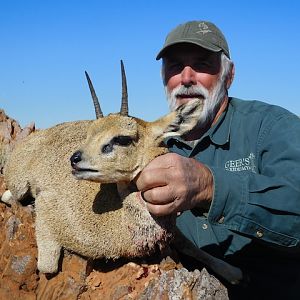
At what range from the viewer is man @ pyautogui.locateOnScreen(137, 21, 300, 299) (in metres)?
4.22

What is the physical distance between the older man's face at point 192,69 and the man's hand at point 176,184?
3005 mm

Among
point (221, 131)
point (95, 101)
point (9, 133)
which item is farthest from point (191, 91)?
point (9, 133)

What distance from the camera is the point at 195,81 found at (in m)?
7.08

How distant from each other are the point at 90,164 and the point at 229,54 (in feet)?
10.8

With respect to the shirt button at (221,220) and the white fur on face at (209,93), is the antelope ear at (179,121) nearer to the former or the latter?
the white fur on face at (209,93)

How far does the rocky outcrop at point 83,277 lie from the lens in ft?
15.3

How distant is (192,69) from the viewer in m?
7.11

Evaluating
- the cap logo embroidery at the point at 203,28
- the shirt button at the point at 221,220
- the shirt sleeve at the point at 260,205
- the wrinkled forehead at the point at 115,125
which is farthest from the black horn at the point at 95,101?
the cap logo embroidery at the point at 203,28

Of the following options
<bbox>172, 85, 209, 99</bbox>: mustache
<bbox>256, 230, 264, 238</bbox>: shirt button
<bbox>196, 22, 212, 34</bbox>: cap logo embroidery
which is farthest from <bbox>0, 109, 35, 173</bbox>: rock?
<bbox>256, 230, 264, 238</bbox>: shirt button

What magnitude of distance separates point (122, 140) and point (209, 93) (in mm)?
2163

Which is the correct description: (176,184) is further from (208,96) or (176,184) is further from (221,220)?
(208,96)

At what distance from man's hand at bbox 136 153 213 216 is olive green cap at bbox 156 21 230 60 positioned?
312 cm

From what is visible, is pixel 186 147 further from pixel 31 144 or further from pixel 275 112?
pixel 31 144

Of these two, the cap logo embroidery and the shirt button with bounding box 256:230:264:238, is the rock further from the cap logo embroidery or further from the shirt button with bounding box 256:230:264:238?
the shirt button with bounding box 256:230:264:238
